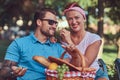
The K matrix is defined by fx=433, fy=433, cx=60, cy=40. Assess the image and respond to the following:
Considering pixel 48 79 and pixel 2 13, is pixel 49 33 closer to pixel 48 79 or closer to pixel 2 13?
pixel 48 79

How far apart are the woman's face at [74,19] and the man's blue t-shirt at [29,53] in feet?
1.50

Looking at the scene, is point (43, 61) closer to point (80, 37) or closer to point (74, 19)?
point (74, 19)

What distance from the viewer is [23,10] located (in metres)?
30.8

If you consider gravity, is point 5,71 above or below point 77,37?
below

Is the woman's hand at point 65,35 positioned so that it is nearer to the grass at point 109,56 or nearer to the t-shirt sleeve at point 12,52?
the t-shirt sleeve at point 12,52

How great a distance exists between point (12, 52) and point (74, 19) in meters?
0.74

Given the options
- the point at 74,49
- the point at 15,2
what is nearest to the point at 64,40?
the point at 74,49

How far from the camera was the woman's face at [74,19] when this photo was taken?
4.35 metres

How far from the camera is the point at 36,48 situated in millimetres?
4660

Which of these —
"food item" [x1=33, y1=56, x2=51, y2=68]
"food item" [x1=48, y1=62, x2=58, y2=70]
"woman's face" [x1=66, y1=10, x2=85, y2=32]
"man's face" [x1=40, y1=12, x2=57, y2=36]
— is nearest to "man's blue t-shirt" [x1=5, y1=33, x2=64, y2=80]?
"man's face" [x1=40, y1=12, x2=57, y2=36]

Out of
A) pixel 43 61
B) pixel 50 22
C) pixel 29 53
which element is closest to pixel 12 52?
pixel 29 53

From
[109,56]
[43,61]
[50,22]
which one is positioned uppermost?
[50,22]

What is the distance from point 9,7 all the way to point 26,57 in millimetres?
26162

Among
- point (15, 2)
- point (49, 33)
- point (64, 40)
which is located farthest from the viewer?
point (15, 2)
